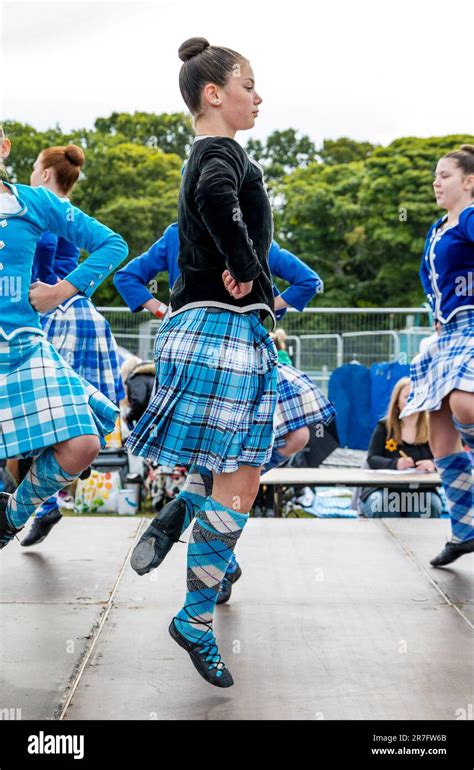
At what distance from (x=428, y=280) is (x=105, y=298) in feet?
68.9

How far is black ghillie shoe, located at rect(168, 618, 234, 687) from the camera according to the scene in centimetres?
260

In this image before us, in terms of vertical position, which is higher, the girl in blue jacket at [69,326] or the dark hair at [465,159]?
the dark hair at [465,159]

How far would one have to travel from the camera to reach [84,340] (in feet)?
15.0

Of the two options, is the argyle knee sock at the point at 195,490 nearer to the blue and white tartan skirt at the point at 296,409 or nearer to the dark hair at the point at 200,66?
the blue and white tartan skirt at the point at 296,409

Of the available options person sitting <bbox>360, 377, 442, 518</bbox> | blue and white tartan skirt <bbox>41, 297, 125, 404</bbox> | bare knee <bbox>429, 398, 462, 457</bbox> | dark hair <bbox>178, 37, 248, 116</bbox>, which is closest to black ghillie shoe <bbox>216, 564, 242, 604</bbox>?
bare knee <bbox>429, 398, 462, 457</bbox>

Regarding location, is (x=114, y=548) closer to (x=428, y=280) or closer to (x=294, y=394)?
(x=294, y=394)

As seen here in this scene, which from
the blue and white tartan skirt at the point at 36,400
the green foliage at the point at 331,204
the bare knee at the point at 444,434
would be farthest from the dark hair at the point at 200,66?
the green foliage at the point at 331,204

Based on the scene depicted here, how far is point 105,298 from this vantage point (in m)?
24.8

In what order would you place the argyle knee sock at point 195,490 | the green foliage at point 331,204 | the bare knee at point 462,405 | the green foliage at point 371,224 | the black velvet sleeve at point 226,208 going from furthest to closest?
the green foliage at point 371,224 < the green foliage at point 331,204 < the bare knee at point 462,405 < the argyle knee sock at point 195,490 < the black velvet sleeve at point 226,208

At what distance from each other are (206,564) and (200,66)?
1.44m

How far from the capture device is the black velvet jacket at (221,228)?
2.51m

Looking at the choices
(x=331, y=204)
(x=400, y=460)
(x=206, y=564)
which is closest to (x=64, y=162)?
(x=206, y=564)
